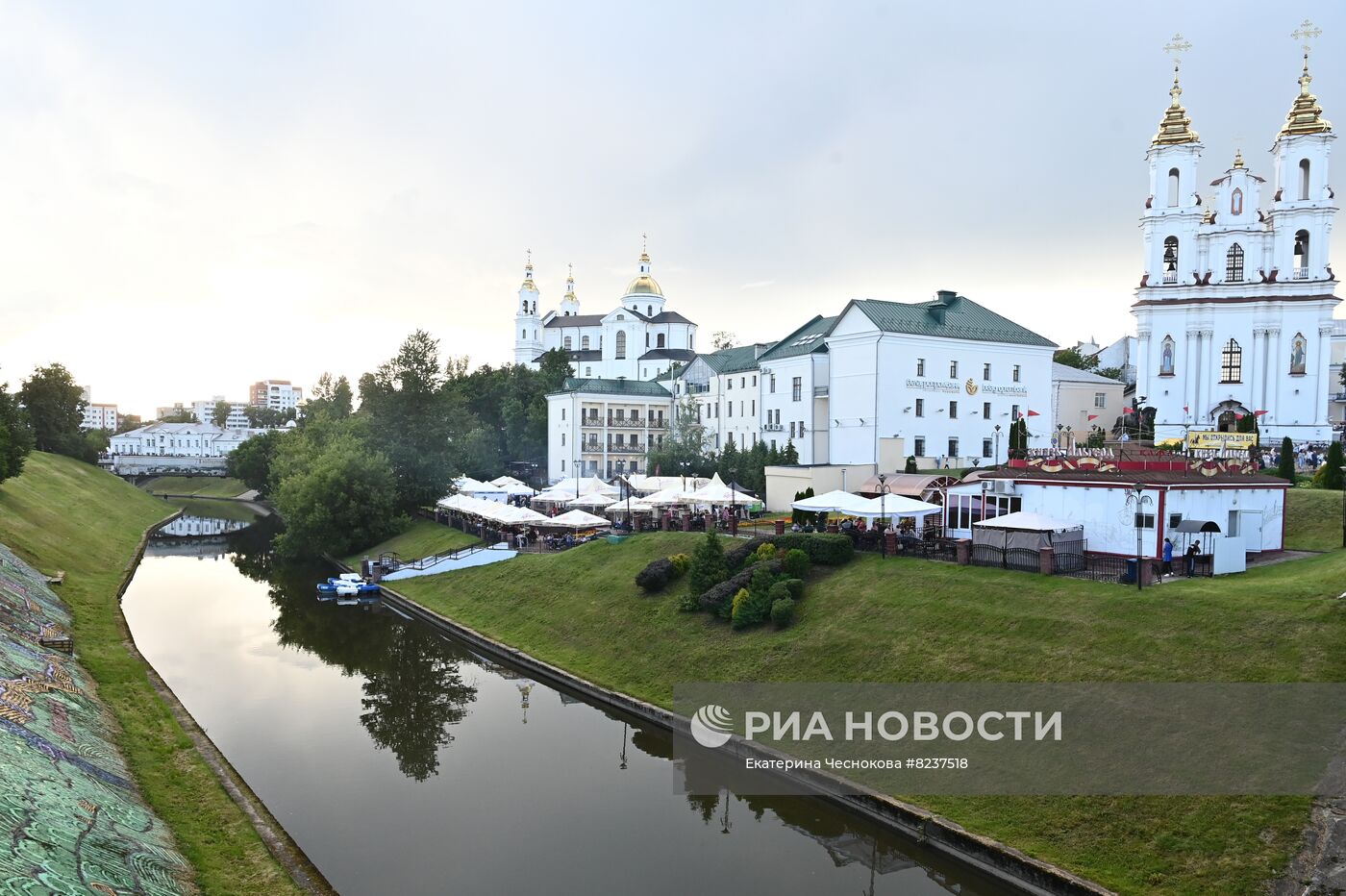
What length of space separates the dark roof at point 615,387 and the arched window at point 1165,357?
4575cm

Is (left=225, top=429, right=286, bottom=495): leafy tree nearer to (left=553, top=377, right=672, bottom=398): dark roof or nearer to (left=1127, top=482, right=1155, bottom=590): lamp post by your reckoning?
(left=553, top=377, right=672, bottom=398): dark roof

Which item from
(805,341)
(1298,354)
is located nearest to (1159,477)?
(805,341)

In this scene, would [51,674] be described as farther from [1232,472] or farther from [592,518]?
[1232,472]

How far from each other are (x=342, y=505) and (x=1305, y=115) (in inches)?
2741

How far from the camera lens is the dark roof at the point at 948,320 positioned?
5841 cm

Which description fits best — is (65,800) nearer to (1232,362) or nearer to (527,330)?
(1232,362)

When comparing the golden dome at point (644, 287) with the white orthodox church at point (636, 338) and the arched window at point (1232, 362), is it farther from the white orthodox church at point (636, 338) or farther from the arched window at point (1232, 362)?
the arched window at point (1232, 362)

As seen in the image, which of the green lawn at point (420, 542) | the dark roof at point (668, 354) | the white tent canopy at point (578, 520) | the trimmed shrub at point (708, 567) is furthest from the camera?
the dark roof at point (668, 354)

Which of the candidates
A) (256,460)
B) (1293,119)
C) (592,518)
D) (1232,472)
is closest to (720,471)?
(592,518)

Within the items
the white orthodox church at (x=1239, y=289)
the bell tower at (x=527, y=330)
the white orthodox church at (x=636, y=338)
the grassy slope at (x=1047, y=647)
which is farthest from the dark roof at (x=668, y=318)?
the grassy slope at (x=1047, y=647)

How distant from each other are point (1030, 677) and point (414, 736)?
1796 centimetres

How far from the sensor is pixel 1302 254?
202 feet

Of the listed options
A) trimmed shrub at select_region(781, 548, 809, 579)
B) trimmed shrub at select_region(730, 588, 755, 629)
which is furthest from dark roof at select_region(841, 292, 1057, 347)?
trimmed shrub at select_region(730, 588, 755, 629)

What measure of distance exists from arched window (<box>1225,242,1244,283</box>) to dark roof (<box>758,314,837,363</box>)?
26763mm
